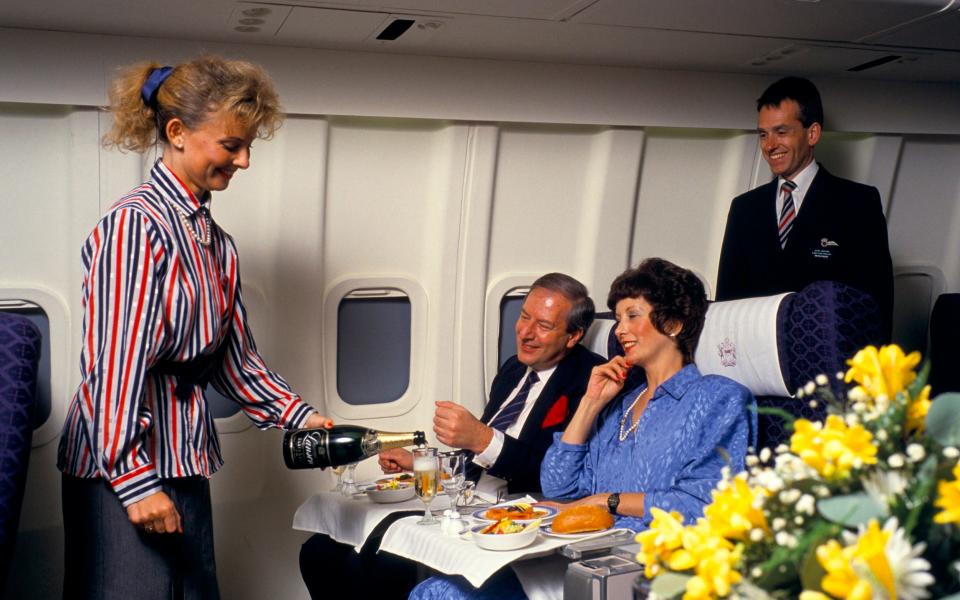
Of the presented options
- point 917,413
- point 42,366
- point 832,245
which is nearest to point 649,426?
point 832,245

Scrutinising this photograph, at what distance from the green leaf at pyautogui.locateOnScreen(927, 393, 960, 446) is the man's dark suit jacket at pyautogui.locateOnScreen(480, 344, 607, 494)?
2.29 metres

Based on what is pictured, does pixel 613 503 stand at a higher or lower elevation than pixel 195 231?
lower

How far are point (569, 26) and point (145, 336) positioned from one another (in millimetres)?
1859

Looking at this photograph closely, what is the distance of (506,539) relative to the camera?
268 cm

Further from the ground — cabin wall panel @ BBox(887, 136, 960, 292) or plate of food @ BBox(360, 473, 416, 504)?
cabin wall panel @ BBox(887, 136, 960, 292)

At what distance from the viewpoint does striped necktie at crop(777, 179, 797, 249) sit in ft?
13.6

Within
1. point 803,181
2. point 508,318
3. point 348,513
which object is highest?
point 803,181

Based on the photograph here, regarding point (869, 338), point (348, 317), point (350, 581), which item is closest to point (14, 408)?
point (350, 581)

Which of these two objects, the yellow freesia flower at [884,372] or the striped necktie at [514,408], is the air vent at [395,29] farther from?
the yellow freesia flower at [884,372]

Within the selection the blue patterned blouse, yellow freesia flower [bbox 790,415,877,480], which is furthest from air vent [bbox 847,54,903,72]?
yellow freesia flower [bbox 790,415,877,480]

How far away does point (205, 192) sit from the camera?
108 inches

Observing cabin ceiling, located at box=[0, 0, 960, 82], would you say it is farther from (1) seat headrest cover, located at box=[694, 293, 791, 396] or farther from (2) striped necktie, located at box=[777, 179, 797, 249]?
(1) seat headrest cover, located at box=[694, 293, 791, 396]

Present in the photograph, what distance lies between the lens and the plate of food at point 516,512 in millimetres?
2936

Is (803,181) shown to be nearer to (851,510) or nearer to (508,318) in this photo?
(508,318)
